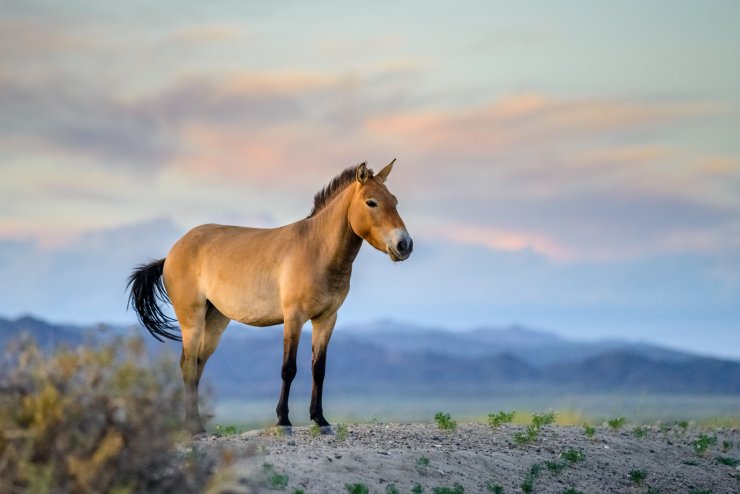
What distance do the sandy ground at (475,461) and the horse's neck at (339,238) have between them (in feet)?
6.83

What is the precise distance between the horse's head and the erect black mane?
27.2 inches

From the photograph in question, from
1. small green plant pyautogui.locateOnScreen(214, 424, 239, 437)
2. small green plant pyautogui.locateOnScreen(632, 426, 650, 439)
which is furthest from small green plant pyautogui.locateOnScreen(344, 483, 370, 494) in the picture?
small green plant pyautogui.locateOnScreen(632, 426, 650, 439)

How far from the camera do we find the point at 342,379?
115438 millimetres

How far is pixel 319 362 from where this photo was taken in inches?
517

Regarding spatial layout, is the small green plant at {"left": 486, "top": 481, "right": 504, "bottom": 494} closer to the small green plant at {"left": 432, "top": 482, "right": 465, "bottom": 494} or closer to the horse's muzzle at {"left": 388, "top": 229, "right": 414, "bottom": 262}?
the small green plant at {"left": 432, "top": 482, "right": 465, "bottom": 494}

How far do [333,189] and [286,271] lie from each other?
4.49 ft

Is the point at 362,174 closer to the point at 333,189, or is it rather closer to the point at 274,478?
the point at 333,189

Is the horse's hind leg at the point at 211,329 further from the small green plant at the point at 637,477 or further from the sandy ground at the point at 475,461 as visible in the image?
the small green plant at the point at 637,477

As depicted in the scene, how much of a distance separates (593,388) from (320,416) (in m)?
94.8

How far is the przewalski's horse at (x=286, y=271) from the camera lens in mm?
12680

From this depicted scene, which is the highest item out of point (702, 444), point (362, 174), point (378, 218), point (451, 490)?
point (362, 174)

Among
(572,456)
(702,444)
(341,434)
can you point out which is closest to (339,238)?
(341,434)

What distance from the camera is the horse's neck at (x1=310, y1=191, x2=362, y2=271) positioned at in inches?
508

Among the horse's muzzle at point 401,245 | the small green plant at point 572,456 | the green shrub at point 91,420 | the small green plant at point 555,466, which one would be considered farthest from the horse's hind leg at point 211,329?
the green shrub at point 91,420
